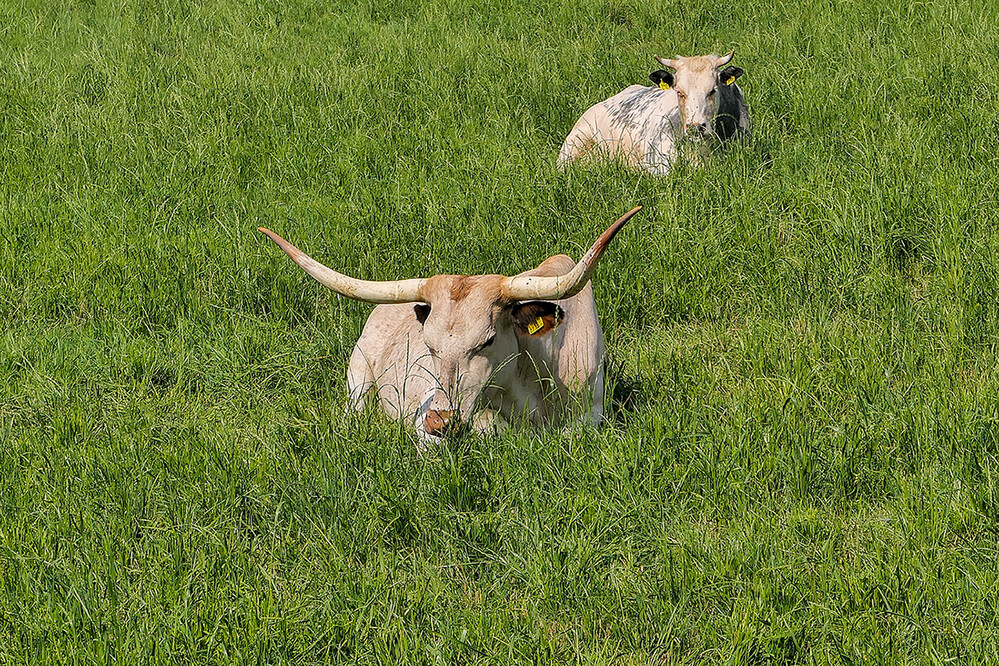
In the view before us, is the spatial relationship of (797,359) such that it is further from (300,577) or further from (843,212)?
(300,577)

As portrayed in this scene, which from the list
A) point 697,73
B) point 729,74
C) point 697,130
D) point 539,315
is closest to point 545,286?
point 539,315

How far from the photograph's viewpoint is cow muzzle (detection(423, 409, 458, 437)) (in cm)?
432

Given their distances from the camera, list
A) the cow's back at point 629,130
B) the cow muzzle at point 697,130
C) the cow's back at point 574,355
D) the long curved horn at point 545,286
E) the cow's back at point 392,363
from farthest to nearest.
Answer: the cow's back at point 629,130, the cow muzzle at point 697,130, the cow's back at point 392,363, the cow's back at point 574,355, the long curved horn at point 545,286

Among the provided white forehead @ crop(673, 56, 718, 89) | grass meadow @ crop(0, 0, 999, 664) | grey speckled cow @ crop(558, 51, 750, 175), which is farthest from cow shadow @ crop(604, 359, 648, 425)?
white forehead @ crop(673, 56, 718, 89)

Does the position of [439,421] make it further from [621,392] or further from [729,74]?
[729,74]

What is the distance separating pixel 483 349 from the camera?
456 centimetres

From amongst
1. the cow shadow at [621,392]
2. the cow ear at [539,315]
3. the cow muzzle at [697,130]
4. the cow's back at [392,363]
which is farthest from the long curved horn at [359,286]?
the cow muzzle at [697,130]

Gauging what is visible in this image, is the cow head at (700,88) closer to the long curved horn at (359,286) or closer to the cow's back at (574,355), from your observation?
the cow's back at (574,355)

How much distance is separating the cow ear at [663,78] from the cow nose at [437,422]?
4.92m

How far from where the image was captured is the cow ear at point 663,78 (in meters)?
8.55

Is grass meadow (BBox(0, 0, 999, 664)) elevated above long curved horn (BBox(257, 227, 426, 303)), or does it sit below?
below

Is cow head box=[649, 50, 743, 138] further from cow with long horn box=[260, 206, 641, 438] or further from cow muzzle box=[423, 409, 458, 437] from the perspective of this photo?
cow muzzle box=[423, 409, 458, 437]

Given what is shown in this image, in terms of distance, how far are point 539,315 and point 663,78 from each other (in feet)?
14.8

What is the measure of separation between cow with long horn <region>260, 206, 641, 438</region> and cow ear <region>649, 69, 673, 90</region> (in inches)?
141
